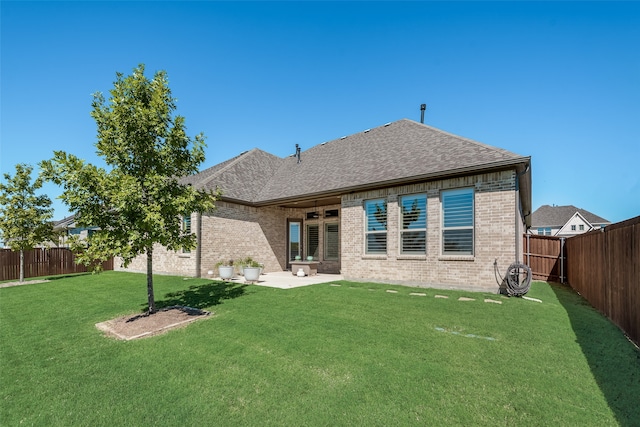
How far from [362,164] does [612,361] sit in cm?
1023

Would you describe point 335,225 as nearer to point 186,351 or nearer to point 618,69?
point 186,351

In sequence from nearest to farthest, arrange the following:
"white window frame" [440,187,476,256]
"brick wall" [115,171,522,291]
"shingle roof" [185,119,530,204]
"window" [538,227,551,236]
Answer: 1. "brick wall" [115,171,522,291]
2. "white window frame" [440,187,476,256]
3. "shingle roof" [185,119,530,204]
4. "window" [538,227,551,236]

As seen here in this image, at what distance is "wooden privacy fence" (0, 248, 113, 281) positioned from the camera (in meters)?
15.9

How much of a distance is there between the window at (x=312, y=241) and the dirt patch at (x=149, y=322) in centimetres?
920

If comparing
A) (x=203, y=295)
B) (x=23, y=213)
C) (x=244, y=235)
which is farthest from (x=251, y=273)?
(x=23, y=213)

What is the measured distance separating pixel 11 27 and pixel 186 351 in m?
10.6

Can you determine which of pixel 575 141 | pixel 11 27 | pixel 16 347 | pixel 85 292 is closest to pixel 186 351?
pixel 16 347

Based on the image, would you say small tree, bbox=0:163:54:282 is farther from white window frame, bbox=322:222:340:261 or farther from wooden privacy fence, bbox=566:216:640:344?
wooden privacy fence, bbox=566:216:640:344

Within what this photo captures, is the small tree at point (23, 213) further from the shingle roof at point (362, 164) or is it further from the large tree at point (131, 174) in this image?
the large tree at point (131, 174)

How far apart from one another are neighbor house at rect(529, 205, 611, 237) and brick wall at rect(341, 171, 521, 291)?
49.0 meters

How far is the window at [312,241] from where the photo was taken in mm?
15955

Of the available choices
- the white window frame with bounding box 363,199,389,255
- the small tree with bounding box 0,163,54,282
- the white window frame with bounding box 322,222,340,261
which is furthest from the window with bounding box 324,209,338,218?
the small tree with bounding box 0,163,54,282

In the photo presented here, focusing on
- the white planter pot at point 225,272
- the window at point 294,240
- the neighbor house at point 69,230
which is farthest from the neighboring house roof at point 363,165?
the neighbor house at point 69,230

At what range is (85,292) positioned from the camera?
33.1 feet
